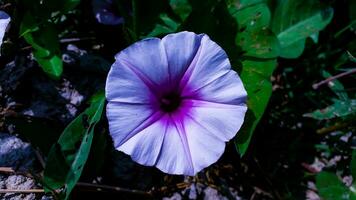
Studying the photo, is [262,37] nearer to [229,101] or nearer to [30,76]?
[229,101]

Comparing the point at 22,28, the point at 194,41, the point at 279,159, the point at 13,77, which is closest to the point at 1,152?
the point at 13,77

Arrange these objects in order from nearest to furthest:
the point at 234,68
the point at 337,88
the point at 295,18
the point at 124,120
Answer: the point at 124,120 < the point at 234,68 < the point at 337,88 < the point at 295,18

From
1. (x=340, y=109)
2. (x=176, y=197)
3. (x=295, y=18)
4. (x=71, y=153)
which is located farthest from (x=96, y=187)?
(x=295, y=18)

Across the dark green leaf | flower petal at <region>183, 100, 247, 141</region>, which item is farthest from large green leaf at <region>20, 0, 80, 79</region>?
flower petal at <region>183, 100, 247, 141</region>

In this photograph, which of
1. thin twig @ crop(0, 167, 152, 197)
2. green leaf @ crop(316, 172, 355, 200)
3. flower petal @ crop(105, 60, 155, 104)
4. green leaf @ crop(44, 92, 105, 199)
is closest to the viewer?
flower petal @ crop(105, 60, 155, 104)

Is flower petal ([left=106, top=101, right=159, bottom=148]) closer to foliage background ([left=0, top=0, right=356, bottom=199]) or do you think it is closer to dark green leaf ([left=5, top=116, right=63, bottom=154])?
foliage background ([left=0, top=0, right=356, bottom=199])

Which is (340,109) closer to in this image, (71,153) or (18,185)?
(71,153)
